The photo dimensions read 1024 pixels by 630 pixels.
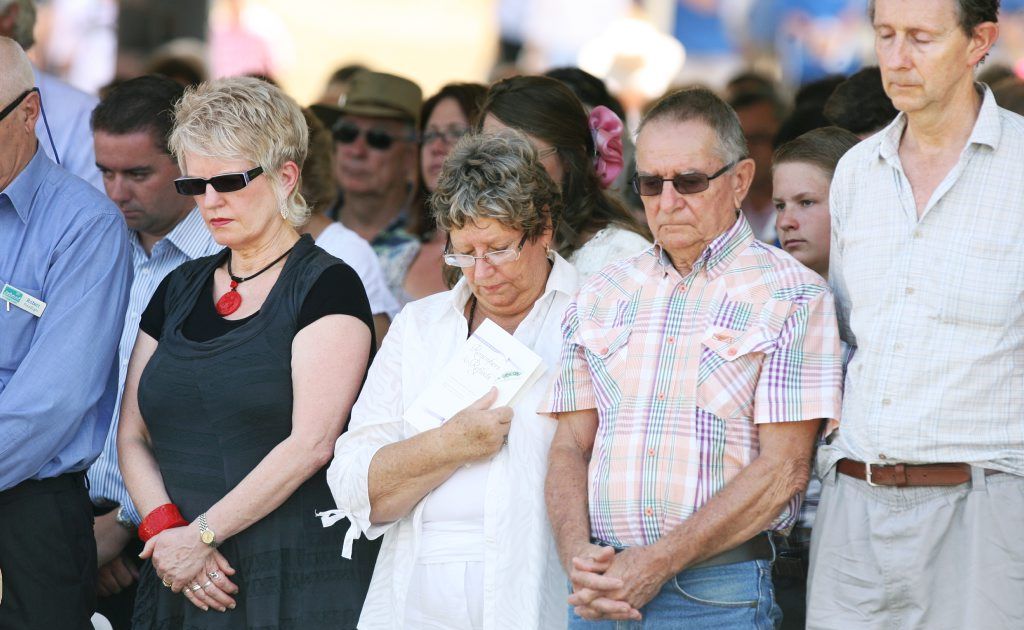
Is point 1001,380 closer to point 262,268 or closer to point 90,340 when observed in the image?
point 262,268

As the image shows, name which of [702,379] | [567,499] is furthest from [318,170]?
[702,379]

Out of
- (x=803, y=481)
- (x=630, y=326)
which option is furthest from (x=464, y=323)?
(x=803, y=481)

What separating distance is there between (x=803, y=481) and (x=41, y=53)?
780 cm

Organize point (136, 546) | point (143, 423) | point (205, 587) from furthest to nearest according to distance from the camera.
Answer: point (136, 546) < point (143, 423) < point (205, 587)

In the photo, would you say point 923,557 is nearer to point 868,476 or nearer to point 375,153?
point 868,476

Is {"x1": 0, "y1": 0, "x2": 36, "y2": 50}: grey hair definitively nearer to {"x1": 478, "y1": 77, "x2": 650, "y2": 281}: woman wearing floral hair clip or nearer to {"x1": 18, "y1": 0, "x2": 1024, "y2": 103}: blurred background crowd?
{"x1": 18, "y1": 0, "x2": 1024, "y2": 103}: blurred background crowd

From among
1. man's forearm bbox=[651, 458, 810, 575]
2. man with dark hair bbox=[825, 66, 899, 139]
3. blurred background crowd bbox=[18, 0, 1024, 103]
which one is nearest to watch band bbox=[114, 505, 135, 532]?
man's forearm bbox=[651, 458, 810, 575]

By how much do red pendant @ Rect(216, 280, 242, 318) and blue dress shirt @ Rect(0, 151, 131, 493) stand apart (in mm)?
327

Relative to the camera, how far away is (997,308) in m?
2.86

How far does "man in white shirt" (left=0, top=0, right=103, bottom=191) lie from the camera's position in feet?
17.6

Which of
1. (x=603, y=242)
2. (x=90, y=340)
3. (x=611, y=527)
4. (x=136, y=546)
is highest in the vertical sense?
(x=603, y=242)

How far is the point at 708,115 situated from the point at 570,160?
87 centimetres

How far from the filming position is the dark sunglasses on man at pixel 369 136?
5879 mm

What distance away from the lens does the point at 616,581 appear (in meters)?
3.02
